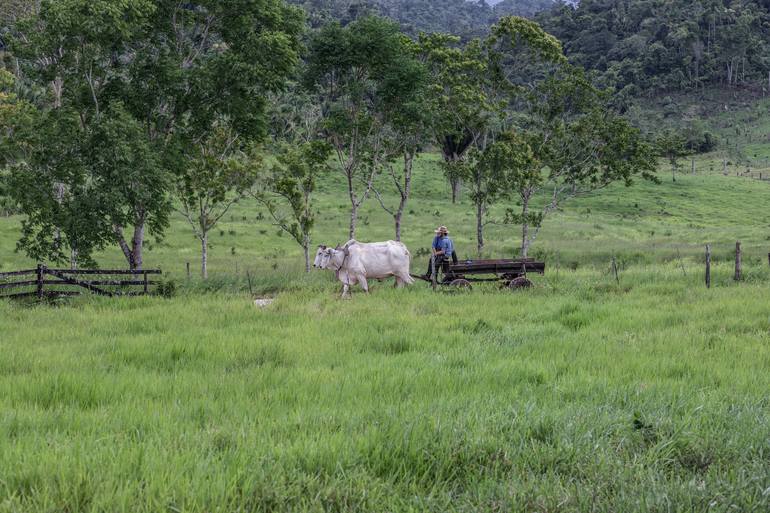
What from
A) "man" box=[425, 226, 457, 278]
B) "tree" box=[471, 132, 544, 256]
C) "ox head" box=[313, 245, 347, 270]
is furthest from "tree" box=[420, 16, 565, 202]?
"ox head" box=[313, 245, 347, 270]

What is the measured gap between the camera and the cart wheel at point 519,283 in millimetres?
19109

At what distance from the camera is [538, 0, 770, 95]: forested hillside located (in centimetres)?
13288

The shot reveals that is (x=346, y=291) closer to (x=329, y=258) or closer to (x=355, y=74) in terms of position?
(x=329, y=258)

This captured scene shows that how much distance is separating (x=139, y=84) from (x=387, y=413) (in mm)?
20176

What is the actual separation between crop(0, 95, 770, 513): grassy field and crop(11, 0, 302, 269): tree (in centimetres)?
511

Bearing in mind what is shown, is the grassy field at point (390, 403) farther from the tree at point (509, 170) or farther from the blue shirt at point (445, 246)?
the tree at point (509, 170)

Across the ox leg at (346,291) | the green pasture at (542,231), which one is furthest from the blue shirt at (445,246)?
the green pasture at (542,231)

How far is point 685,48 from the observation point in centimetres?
13662

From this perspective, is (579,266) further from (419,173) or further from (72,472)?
(419,173)

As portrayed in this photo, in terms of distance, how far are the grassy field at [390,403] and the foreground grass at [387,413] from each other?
3 cm

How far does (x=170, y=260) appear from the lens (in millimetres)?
36719

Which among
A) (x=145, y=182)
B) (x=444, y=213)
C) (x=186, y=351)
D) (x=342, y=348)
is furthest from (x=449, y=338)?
(x=444, y=213)

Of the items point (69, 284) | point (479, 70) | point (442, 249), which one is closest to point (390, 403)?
point (442, 249)

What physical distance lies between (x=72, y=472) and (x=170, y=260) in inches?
1326
